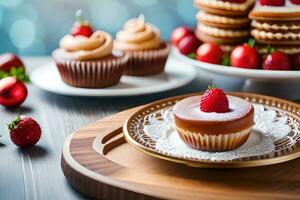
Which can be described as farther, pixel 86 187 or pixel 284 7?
pixel 284 7

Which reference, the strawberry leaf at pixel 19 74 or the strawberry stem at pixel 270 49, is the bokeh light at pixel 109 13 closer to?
the strawberry leaf at pixel 19 74

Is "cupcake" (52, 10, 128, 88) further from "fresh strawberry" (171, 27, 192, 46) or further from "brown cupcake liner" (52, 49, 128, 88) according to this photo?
"fresh strawberry" (171, 27, 192, 46)

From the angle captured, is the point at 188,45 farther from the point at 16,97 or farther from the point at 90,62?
the point at 16,97

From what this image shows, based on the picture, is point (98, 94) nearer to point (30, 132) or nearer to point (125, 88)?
point (125, 88)

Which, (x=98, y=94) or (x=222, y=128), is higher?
(x=222, y=128)

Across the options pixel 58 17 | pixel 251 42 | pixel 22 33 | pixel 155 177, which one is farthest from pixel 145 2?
pixel 155 177

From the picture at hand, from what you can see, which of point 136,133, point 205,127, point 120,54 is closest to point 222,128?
point 205,127
